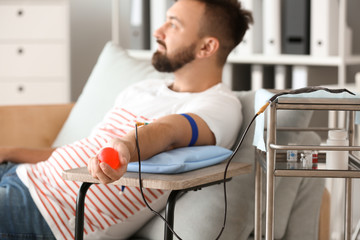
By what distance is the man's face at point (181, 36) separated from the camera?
67.4 inches

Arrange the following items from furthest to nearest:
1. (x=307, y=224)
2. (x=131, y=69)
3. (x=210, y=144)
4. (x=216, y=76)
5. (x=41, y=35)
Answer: (x=41, y=35) → (x=131, y=69) → (x=216, y=76) → (x=307, y=224) → (x=210, y=144)

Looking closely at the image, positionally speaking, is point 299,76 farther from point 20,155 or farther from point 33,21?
point 33,21

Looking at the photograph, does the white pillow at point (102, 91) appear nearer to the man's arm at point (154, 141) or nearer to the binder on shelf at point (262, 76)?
Result: the man's arm at point (154, 141)

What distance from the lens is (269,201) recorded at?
1090 millimetres

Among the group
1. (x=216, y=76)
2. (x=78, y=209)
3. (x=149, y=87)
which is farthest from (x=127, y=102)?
(x=78, y=209)

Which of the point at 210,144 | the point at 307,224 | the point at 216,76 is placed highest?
the point at 216,76

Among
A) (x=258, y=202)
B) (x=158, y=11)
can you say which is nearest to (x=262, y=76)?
(x=158, y=11)

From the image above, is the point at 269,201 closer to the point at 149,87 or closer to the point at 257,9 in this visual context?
the point at 149,87

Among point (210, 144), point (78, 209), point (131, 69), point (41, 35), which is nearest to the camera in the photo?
point (78, 209)

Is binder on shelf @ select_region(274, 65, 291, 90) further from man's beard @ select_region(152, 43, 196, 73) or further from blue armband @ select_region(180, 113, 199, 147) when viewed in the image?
blue armband @ select_region(180, 113, 199, 147)

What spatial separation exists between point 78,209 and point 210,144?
1.15 ft

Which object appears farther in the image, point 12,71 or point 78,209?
point 12,71

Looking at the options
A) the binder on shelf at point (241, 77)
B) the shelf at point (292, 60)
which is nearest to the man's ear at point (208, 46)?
the shelf at point (292, 60)

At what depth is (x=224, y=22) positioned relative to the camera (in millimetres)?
1734
